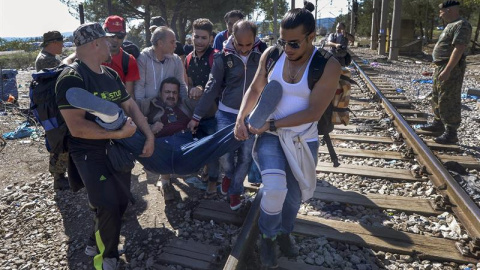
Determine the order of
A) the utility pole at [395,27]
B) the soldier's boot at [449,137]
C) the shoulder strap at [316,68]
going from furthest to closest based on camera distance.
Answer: the utility pole at [395,27]
the soldier's boot at [449,137]
the shoulder strap at [316,68]

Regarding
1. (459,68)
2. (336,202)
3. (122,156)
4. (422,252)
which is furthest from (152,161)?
(459,68)

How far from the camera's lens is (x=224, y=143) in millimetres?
3555

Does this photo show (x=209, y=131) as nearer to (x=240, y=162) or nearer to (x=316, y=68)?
(x=240, y=162)

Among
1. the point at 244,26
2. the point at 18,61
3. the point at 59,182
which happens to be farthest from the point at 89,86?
the point at 18,61

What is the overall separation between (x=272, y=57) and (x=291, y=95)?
0.41 m

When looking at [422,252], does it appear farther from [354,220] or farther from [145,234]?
[145,234]

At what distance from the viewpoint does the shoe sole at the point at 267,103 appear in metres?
2.79

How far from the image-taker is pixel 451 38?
5.78m

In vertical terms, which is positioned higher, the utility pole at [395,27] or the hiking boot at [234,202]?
the utility pole at [395,27]

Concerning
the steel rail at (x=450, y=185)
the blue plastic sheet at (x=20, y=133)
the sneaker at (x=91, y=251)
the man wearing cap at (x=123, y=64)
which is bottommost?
the sneaker at (x=91, y=251)

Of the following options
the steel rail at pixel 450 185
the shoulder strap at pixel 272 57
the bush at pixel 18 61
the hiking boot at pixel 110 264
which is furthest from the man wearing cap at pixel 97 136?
the bush at pixel 18 61

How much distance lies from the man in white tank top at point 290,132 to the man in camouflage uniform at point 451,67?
12.6 feet

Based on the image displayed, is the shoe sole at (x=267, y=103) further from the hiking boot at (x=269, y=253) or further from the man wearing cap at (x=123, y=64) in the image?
the man wearing cap at (x=123, y=64)

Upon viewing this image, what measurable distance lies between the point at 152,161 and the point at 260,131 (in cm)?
118
